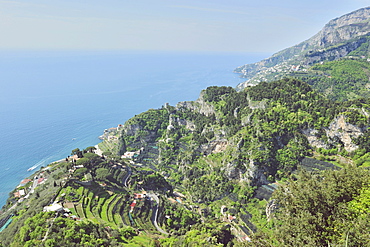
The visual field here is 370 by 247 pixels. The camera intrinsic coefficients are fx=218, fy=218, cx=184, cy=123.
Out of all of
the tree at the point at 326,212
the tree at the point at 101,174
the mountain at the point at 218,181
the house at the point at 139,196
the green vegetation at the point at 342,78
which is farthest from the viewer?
the green vegetation at the point at 342,78

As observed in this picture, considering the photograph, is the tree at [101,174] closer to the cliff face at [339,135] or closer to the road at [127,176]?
the road at [127,176]

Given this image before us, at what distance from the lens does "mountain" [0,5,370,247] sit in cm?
1659

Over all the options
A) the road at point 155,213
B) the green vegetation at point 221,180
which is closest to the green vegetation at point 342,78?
the green vegetation at point 221,180

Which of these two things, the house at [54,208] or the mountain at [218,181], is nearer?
the mountain at [218,181]

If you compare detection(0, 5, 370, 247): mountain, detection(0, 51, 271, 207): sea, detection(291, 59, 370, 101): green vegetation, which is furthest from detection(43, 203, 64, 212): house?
detection(291, 59, 370, 101): green vegetation

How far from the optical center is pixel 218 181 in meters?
51.5

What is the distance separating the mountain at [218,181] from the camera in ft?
54.4

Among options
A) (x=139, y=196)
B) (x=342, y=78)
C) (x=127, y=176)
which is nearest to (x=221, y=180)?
(x=139, y=196)

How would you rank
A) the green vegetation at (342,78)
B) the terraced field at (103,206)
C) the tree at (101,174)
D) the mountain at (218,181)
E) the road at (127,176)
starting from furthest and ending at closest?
the green vegetation at (342,78) < the road at (127,176) < the tree at (101,174) < the terraced field at (103,206) < the mountain at (218,181)

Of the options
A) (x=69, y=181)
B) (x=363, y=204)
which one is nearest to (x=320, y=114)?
(x=363, y=204)

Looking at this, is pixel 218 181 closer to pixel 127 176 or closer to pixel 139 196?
pixel 139 196

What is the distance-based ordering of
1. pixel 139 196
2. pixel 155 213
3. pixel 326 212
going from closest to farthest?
pixel 326 212
pixel 155 213
pixel 139 196

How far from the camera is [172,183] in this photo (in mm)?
56406

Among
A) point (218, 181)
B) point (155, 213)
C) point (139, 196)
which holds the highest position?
point (139, 196)
